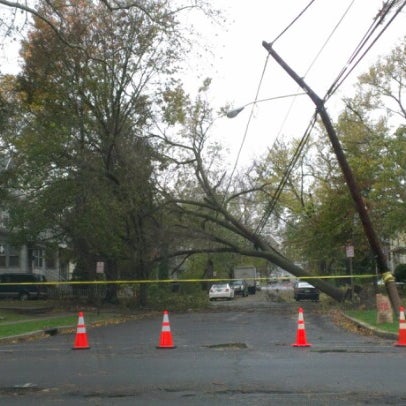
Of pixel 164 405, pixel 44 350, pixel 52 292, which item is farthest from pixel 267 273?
pixel 164 405

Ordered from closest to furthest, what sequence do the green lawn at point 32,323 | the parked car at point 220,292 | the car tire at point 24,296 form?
the green lawn at point 32,323 → the car tire at point 24,296 → the parked car at point 220,292

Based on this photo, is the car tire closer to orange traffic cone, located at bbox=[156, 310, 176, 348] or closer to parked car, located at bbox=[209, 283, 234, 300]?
parked car, located at bbox=[209, 283, 234, 300]

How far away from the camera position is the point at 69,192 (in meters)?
31.0

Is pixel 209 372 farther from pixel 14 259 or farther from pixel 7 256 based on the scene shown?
pixel 14 259

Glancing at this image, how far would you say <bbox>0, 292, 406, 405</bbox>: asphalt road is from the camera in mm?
7957

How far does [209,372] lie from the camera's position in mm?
9914

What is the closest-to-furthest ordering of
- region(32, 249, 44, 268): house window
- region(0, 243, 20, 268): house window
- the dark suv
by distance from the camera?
the dark suv < region(0, 243, 20, 268): house window < region(32, 249, 44, 268): house window

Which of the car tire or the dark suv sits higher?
the dark suv

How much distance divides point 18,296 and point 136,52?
2199 cm

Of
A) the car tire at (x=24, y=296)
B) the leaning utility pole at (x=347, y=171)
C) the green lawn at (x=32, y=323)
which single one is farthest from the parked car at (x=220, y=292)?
the leaning utility pole at (x=347, y=171)

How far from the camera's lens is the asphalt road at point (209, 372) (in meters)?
7.96

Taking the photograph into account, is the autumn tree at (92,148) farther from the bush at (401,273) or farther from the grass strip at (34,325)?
the bush at (401,273)

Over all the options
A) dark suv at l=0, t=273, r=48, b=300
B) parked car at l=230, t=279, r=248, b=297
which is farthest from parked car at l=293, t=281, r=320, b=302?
dark suv at l=0, t=273, r=48, b=300

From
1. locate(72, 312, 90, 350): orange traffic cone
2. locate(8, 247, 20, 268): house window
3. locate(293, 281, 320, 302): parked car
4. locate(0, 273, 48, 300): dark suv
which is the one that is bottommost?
locate(293, 281, 320, 302): parked car
